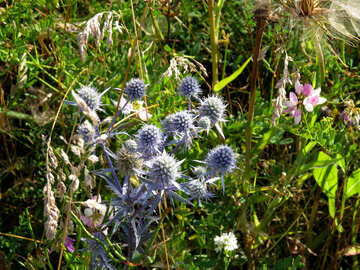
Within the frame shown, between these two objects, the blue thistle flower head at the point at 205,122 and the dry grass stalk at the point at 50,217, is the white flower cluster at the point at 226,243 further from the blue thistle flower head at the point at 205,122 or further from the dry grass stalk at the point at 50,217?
the dry grass stalk at the point at 50,217

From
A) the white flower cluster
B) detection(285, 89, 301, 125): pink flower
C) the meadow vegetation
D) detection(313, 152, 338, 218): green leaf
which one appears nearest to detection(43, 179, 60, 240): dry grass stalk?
the meadow vegetation

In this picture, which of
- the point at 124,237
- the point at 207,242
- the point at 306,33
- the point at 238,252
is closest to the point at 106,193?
the point at 124,237

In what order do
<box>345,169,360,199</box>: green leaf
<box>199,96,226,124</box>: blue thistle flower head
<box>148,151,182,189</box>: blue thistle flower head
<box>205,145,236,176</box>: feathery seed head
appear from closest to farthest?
<box>148,151,182,189</box>: blue thistle flower head, <box>205,145,236,176</box>: feathery seed head, <box>199,96,226,124</box>: blue thistle flower head, <box>345,169,360,199</box>: green leaf

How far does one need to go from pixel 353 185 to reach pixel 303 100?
51 cm

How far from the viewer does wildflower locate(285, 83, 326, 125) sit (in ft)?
5.87

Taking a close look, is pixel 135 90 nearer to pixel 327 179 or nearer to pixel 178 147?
pixel 178 147

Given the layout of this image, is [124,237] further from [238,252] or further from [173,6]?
[173,6]

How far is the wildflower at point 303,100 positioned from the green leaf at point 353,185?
431 mm

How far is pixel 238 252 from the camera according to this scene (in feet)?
6.84

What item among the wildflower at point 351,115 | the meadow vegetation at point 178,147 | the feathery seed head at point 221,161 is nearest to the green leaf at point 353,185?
the meadow vegetation at point 178,147

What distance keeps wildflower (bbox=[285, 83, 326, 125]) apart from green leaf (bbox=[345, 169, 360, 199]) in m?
0.43

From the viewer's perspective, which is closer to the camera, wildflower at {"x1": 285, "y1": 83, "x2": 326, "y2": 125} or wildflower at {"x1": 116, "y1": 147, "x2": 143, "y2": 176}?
wildflower at {"x1": 116, "y1": 147, "x2": 143, "y2": 176}

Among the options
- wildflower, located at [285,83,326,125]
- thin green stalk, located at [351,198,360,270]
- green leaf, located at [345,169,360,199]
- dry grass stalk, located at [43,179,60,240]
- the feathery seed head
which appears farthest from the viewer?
thin green stalk, located at [351,198,360,270]

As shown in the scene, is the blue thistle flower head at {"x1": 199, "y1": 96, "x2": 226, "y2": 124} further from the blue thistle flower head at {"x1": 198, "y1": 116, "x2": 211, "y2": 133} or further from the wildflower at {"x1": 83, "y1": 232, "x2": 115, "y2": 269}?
the wildflower at {"x1": 83, "y1": 232, "x2": 115, "y2": 269}
